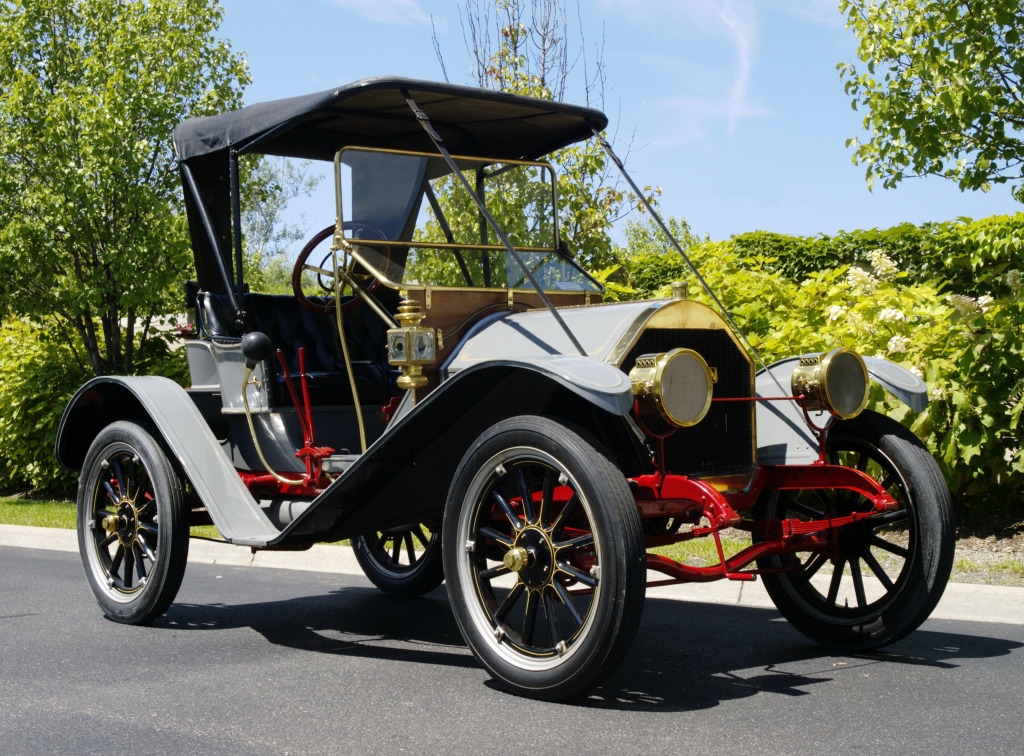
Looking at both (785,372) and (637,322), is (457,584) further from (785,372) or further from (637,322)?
(785,372)

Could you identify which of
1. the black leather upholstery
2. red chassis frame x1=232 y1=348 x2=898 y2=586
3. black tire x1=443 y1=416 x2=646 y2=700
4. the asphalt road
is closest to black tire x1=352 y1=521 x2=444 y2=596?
the asphalt road

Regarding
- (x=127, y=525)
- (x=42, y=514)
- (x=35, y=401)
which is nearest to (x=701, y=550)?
(x=127, y=525)

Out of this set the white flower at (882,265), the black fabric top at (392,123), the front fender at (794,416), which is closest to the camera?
the front fender at (794,416)

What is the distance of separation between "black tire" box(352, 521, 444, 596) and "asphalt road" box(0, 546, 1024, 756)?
13.4 inches

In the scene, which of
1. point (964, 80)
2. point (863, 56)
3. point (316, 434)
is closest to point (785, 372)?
point (316, 434)

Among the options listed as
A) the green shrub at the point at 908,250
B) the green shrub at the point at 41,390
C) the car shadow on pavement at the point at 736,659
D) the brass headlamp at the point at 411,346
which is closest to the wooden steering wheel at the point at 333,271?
the brass headlamp at the point at 411,346

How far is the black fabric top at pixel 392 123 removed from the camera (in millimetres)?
5191

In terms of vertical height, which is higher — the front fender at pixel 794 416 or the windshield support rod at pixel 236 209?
the windshield support rod at pixel 236 209

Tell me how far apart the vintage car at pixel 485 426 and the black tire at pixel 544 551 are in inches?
0.4

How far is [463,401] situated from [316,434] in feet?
5.30

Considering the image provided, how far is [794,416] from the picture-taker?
4.75m

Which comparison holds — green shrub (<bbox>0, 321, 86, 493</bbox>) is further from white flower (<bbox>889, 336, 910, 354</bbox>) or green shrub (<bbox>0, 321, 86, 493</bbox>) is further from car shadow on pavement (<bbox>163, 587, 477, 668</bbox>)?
white flower (<bbox>889, 336, 910, 354</bbox>)

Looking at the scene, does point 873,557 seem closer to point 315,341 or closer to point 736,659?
point 736,659

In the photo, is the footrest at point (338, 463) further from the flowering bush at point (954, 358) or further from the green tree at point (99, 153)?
Result: the green tree at point (99, 153)
